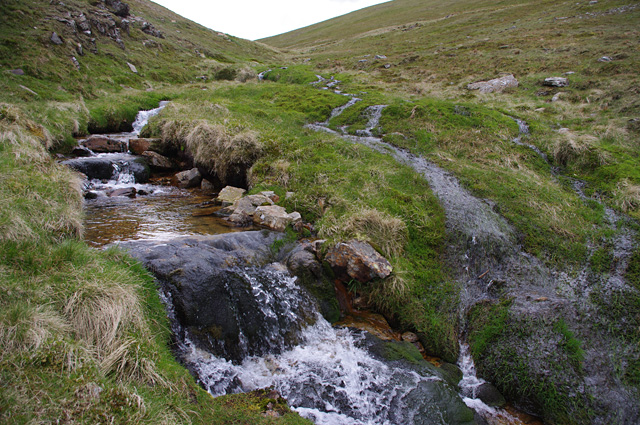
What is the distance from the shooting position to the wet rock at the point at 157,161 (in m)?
16.2

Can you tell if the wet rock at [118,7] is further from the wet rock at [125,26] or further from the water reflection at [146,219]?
the water reflection at [146,219]

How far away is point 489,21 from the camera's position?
62.5 m

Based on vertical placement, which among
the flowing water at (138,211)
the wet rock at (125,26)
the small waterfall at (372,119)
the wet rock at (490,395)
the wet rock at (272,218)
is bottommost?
the wet rock at (490,395)

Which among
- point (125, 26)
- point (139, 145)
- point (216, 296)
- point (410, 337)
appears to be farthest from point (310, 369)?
point (125, 26)

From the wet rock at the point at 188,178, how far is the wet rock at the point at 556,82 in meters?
28.6

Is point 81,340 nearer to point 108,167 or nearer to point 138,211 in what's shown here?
point 138,211

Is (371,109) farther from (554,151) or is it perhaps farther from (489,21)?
(489,21)

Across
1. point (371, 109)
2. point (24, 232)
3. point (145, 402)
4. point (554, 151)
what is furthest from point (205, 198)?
Answer: point (554, 151)

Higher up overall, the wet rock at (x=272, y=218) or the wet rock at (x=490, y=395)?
the wet rock at (x=272, y=218)

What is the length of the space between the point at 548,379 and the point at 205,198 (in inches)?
498

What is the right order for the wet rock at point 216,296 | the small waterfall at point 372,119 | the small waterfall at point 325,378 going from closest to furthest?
the small waterfall at point 325,378
the wet rock at point 216,296
the small waterfall at point 372,119

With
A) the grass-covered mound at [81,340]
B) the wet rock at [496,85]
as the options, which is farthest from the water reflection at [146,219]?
the wet rock at [496,85]

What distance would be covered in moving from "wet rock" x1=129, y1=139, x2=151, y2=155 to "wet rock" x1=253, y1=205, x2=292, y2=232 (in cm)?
978

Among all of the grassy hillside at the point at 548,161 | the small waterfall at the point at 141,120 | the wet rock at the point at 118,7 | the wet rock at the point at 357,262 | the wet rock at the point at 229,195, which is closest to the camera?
the grassy hillside at the point at 548,161
